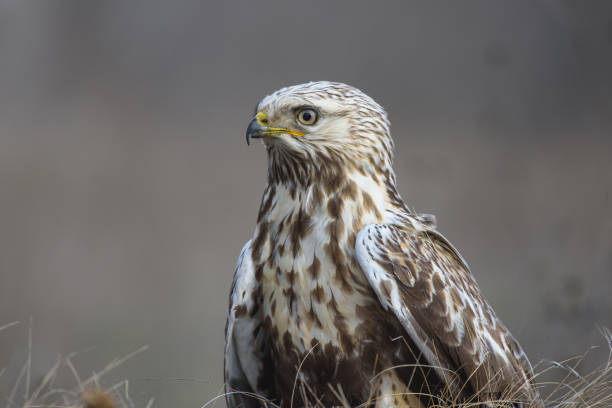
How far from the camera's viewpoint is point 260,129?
205cm

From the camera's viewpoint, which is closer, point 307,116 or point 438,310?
point 438,310

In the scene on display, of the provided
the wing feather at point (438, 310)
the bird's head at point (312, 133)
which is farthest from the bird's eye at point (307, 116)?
the wing feather at point (438, 310)

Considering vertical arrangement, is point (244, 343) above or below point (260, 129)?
below

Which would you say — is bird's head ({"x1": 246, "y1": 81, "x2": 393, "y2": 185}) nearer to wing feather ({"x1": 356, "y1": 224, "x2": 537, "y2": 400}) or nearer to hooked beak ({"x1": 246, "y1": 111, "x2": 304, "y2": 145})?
hooked beak ({"x1": 246, "y1": 111, "x2": 304, "y2": 145})

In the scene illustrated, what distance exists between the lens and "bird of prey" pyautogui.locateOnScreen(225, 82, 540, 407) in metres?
1.95

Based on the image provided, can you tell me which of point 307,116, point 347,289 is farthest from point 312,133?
point 347,289

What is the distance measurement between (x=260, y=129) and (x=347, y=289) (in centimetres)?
54

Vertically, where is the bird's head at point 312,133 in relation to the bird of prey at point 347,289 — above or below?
above

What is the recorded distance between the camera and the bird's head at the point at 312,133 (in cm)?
206

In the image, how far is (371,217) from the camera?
2043 millimetres

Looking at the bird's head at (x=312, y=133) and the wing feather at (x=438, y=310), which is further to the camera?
the bird's head at (x=312, y=133)

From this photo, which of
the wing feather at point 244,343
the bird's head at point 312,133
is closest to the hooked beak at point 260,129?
the bird's head at point 312,133

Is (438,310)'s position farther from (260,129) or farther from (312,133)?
(260,129)

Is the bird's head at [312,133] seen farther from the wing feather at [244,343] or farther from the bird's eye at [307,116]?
the wing feather at [244,343]
